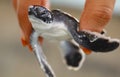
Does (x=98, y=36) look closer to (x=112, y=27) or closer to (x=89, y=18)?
(x=89, y=18)

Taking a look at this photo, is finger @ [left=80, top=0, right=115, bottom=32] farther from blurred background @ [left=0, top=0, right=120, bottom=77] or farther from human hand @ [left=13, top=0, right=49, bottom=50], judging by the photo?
blurred background @ [left=0, top=0, right=120, bottom=77]

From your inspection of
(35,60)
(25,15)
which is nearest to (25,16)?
(25,15)

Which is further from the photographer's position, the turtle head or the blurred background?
the blurred background

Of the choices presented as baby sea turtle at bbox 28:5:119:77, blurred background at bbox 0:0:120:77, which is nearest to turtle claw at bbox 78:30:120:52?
baby sea turtle at bbox 28:5:119:77

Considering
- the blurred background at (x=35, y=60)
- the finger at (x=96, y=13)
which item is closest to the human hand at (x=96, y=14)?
the finger at (x=96, y=13)

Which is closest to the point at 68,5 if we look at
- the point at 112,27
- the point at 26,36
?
the point at 112,27

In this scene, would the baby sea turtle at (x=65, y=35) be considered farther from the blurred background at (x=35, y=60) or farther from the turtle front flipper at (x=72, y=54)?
the blurred background at (x=35, y=60)
